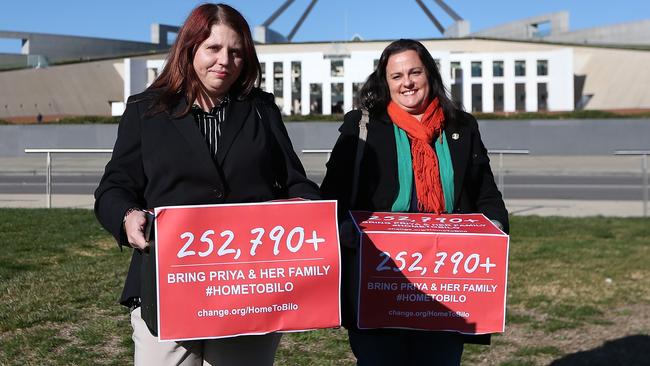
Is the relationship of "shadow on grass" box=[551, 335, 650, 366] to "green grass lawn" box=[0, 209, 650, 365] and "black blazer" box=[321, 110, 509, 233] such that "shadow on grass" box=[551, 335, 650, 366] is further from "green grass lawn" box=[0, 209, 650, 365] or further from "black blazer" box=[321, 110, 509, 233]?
"black blazer" box=[321, 110, 509, 233]

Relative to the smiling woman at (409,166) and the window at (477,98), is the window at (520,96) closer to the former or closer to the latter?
the window at (477,98)

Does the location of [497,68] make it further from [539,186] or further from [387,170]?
[387,170]

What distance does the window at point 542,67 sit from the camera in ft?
145

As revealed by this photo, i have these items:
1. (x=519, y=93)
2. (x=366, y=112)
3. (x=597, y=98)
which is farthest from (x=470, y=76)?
(x=366, y=112)

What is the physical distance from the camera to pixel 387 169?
3004mm

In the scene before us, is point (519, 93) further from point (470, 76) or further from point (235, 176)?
point (235, 176)

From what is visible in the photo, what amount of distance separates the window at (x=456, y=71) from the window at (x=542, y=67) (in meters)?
4.50

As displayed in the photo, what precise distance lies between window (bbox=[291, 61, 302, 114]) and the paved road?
24450 millimetres

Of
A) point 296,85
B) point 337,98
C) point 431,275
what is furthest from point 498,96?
point 431,275

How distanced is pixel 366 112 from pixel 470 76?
40.9m

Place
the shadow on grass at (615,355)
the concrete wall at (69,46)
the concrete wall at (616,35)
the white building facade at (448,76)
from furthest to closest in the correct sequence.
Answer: the concrete wall at (69,46) → the concrete wall at (616,35) → the white building facade at (448,76) → the shadow on grass at (615,355)

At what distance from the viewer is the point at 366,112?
3.14 metres

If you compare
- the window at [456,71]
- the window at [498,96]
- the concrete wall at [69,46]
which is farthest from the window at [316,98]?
the concrete wall at [69,46]

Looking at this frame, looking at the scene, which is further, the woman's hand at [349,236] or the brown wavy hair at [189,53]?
the woman's hand at [349,236]
